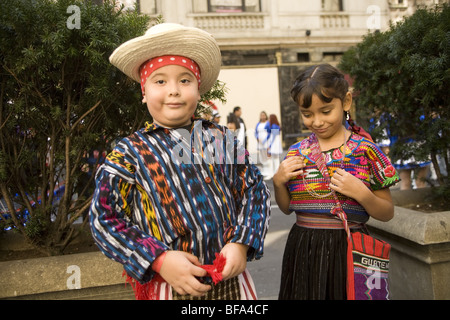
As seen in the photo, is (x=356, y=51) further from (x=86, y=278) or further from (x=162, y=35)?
(x=86, y=278)

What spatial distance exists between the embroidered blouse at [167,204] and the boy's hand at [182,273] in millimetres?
46

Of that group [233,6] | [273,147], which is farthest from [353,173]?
[233,6]

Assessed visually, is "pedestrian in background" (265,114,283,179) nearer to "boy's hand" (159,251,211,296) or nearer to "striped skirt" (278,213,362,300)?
"striped skirt" (278,213,362,300)

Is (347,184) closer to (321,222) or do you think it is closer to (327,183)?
(327,183)

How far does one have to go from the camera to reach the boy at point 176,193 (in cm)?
124

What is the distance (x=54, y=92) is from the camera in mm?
2248

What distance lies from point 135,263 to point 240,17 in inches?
559

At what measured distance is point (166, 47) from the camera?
4.56ft

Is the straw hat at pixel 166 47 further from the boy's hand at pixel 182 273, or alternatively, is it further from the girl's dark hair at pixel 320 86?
the boy's hand at pixel 182 273

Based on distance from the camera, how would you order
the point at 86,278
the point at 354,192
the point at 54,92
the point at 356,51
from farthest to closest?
the point at 356,51 → the point at 54,92 → the point at 86,278 → the point at 354,192

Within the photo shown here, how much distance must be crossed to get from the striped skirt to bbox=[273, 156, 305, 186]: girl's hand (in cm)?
22

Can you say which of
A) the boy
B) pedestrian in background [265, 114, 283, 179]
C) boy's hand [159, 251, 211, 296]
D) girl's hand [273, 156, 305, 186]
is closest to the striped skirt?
girl's hand [273, 156, 305, 186]

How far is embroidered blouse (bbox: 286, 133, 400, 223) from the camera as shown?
1.67 metres
